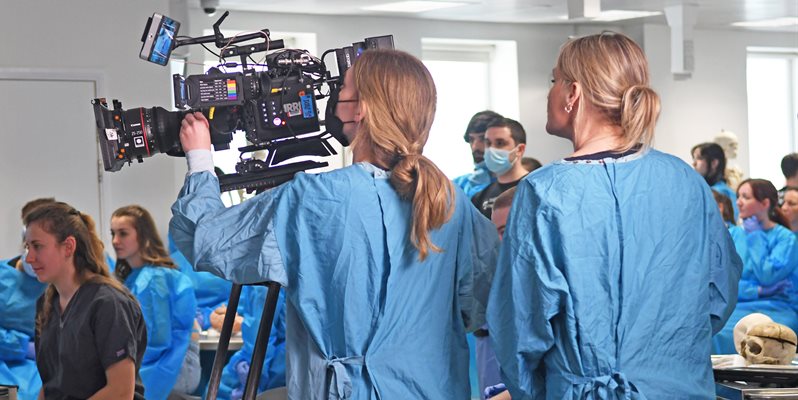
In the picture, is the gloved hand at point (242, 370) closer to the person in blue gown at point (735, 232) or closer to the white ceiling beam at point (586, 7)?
the person in blue gown at point (735, 232)

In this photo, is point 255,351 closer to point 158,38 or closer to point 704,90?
point 158,38

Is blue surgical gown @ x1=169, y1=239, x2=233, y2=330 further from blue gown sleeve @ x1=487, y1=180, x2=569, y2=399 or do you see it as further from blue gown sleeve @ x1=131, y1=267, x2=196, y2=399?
blue gown sleeve @ x1=487, y1=180, x2=569, y2=399

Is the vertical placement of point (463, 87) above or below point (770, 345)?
above

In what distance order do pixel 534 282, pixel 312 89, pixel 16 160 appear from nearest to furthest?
pixel 534 282 < pixel 312 89 < pixel 16 160

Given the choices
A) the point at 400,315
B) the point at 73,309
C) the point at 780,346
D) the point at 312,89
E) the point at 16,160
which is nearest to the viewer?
the point at 400,315

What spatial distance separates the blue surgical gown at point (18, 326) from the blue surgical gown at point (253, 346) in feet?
2.74

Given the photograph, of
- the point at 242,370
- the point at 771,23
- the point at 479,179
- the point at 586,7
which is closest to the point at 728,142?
the point at 771,23

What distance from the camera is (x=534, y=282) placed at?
1.87 metres

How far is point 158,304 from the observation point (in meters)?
4.95

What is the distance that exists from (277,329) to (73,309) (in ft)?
3.18

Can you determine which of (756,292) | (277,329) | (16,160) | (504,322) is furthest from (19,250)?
(504,322)

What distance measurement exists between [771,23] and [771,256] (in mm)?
4930

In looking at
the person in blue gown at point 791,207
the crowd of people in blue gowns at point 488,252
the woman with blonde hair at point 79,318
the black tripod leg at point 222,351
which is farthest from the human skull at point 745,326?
the person in blue gown at point 791,207

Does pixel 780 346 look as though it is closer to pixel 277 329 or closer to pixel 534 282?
pixel 534 282
